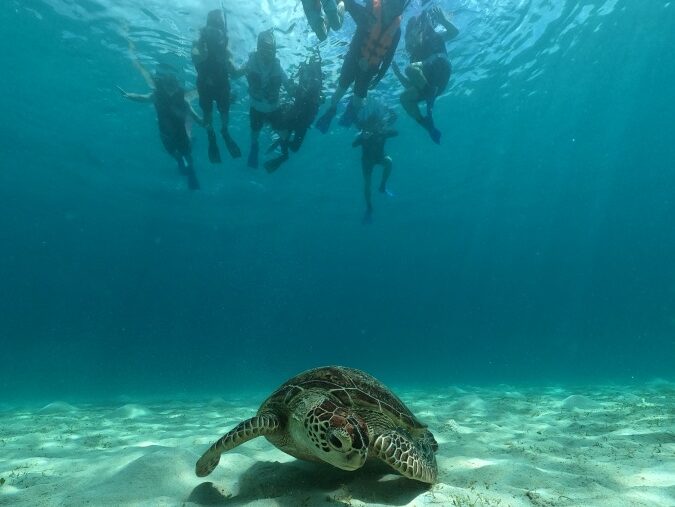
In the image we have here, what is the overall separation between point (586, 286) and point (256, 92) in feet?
473

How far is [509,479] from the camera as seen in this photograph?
9.73 feet

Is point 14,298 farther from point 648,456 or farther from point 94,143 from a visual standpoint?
point 648,456

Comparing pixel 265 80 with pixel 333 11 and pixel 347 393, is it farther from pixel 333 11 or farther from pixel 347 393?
pixel 347 393

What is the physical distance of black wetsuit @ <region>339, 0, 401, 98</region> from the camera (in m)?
8.61

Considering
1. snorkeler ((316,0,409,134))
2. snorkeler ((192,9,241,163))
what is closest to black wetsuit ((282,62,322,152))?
snorkeler ((316,0,409,134))

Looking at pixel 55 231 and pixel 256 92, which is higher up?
pixel 55 231

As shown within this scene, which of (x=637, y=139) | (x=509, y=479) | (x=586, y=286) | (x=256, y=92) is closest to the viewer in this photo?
(x=509, y=479)

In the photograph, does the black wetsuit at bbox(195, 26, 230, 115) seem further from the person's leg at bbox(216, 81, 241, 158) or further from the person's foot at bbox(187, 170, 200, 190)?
the person's foot at bbox(187, 170, 200, 190)

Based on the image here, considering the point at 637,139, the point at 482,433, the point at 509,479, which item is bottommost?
the point at 482,433

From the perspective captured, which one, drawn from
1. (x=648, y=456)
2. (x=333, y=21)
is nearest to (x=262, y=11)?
(x=333, y=21)

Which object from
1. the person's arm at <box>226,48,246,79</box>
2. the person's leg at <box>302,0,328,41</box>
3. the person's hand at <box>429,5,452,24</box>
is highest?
the person's hand at <box>429,5,452,24</box>

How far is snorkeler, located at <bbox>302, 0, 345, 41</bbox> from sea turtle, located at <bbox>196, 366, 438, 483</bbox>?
6.98m

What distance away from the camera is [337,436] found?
6.79 feet

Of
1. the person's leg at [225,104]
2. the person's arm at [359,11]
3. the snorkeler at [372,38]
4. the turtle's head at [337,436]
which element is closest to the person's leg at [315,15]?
the person's arm at [359,11]
